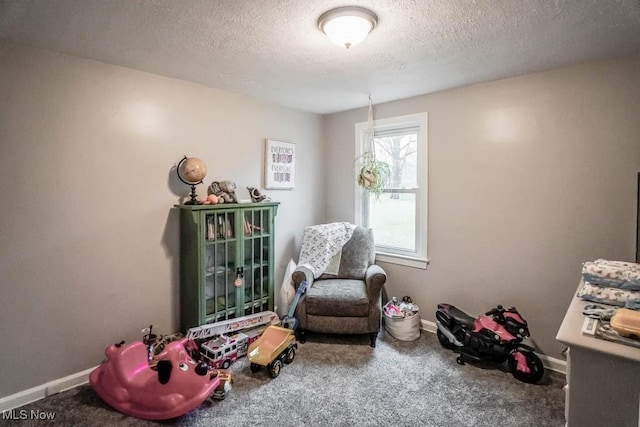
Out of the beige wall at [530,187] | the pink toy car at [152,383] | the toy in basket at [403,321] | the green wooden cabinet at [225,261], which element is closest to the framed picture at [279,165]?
the green wooden cabinet at [225,261]

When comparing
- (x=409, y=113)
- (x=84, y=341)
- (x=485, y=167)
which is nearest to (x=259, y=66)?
(x=409, y=113)

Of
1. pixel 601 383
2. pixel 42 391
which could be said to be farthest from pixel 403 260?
pixel 42 391

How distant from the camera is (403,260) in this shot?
331 cm

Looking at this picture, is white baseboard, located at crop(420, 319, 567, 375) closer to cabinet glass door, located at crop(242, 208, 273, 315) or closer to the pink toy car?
Result: cabinet glass door, located at crop(242, 208, 273, 315)

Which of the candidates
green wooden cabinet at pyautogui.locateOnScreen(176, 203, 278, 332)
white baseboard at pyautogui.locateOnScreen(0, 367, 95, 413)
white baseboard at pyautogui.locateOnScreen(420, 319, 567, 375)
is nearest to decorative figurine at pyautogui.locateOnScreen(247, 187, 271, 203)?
green wooden cabinet at pyautogui.locateOnScreen(176, 203, 278, 332)

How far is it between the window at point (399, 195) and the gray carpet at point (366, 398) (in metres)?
1.13

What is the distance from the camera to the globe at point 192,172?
8.34 feet

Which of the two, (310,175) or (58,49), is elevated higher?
(58,49)

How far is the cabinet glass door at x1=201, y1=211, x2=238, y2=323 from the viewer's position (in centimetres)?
262

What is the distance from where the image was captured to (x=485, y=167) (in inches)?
108

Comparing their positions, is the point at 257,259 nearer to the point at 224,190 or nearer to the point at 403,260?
the point at 224,190

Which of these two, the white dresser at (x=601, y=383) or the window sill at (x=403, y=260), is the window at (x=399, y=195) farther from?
the white dresser at (x=601, y=383)

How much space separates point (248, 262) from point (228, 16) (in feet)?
6.41

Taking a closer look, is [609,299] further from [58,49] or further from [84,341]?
[58,49]
